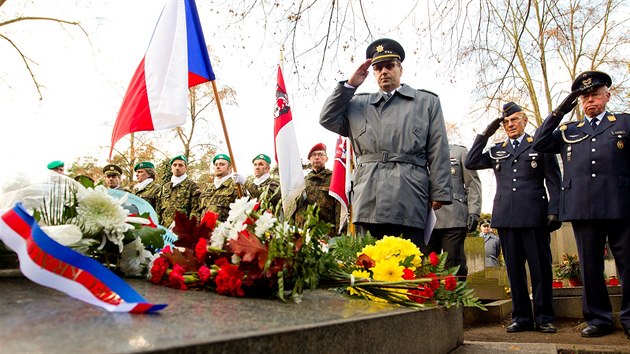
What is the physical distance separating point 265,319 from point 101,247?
0.77 m

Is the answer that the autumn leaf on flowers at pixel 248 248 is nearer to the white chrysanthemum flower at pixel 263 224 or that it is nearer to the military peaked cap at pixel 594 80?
the white chrysanthemum flower at pixel 263 224

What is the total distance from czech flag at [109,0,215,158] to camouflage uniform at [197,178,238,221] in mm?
3484

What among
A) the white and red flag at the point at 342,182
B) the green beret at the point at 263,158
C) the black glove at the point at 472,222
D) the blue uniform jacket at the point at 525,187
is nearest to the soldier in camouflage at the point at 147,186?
the green beret at the point at 263,158

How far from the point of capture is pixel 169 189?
27.6 feet

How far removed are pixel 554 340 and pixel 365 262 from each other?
8.60 feet

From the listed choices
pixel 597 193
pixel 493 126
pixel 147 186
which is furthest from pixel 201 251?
pixel 147 186

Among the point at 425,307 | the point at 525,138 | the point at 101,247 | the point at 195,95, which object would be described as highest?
the point at 195,95

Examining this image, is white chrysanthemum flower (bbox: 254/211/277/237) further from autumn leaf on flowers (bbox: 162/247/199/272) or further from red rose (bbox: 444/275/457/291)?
red rose (bbox: 444/275/457/291)

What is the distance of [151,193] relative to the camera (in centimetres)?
865

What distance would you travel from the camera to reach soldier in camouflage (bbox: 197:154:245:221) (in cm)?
785

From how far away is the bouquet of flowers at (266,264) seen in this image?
73.6 inches

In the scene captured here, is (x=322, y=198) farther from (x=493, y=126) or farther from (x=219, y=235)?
(x=219, y=235)

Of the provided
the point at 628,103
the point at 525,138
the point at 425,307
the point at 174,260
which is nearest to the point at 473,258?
the point at 525,138

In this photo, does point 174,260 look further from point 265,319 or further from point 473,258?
point 473,258
